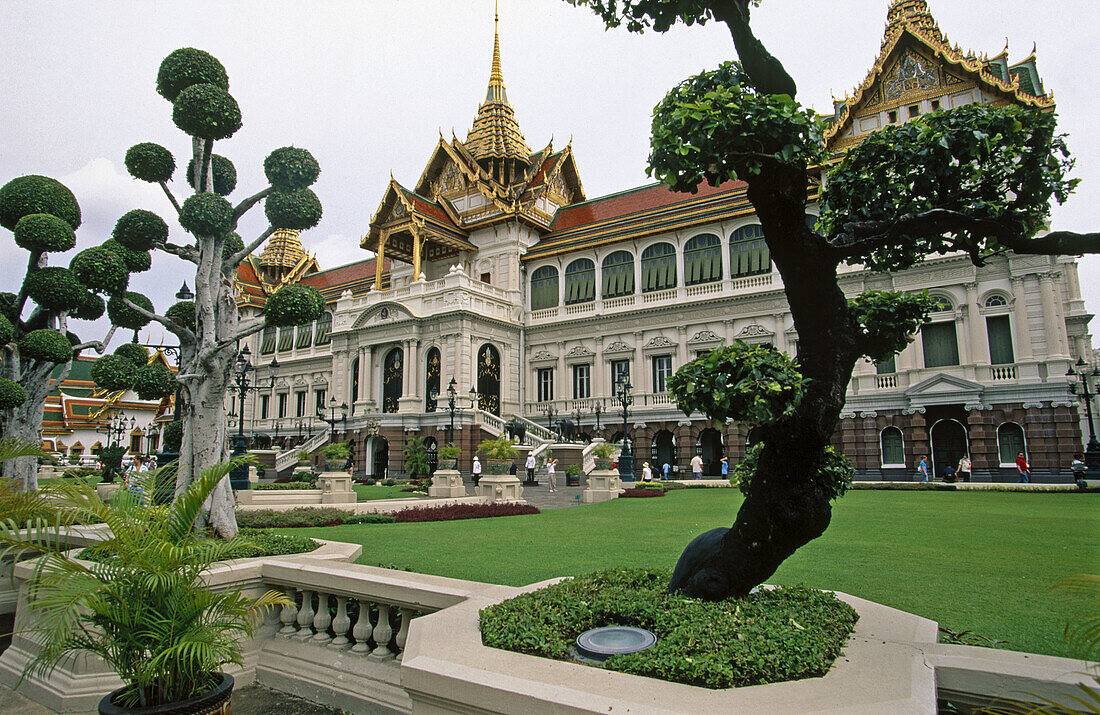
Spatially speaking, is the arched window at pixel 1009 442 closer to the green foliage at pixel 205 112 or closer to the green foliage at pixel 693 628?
the green foliage at pixel 693 628

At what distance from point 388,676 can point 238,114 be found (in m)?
8.86

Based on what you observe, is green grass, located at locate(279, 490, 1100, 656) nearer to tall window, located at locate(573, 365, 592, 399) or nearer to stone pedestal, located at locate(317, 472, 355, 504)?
stone pedestal, located at locate(317, 472, 355, 504)

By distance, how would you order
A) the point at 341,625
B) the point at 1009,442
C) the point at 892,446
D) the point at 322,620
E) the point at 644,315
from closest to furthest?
the point at 341,625
the point at 322,620
the point at 1009,442
the point at 892,446
the point at 644,315

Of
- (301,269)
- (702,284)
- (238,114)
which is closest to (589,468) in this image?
(702,284)

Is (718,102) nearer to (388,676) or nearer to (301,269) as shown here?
(388,676)

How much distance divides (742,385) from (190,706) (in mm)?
3773

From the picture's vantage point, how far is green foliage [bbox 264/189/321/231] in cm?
985

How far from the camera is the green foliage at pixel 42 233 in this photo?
14102 mm

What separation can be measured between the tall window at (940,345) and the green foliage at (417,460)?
77.7ft

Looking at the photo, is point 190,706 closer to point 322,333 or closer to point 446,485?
point 446,485

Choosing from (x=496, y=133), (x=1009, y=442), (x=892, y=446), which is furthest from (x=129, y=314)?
(x=496, y=133)

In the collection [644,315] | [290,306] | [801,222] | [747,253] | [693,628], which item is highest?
[747,253]

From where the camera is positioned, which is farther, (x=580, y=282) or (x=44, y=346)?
(x=580, y=282)

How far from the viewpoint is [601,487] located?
20484mm
